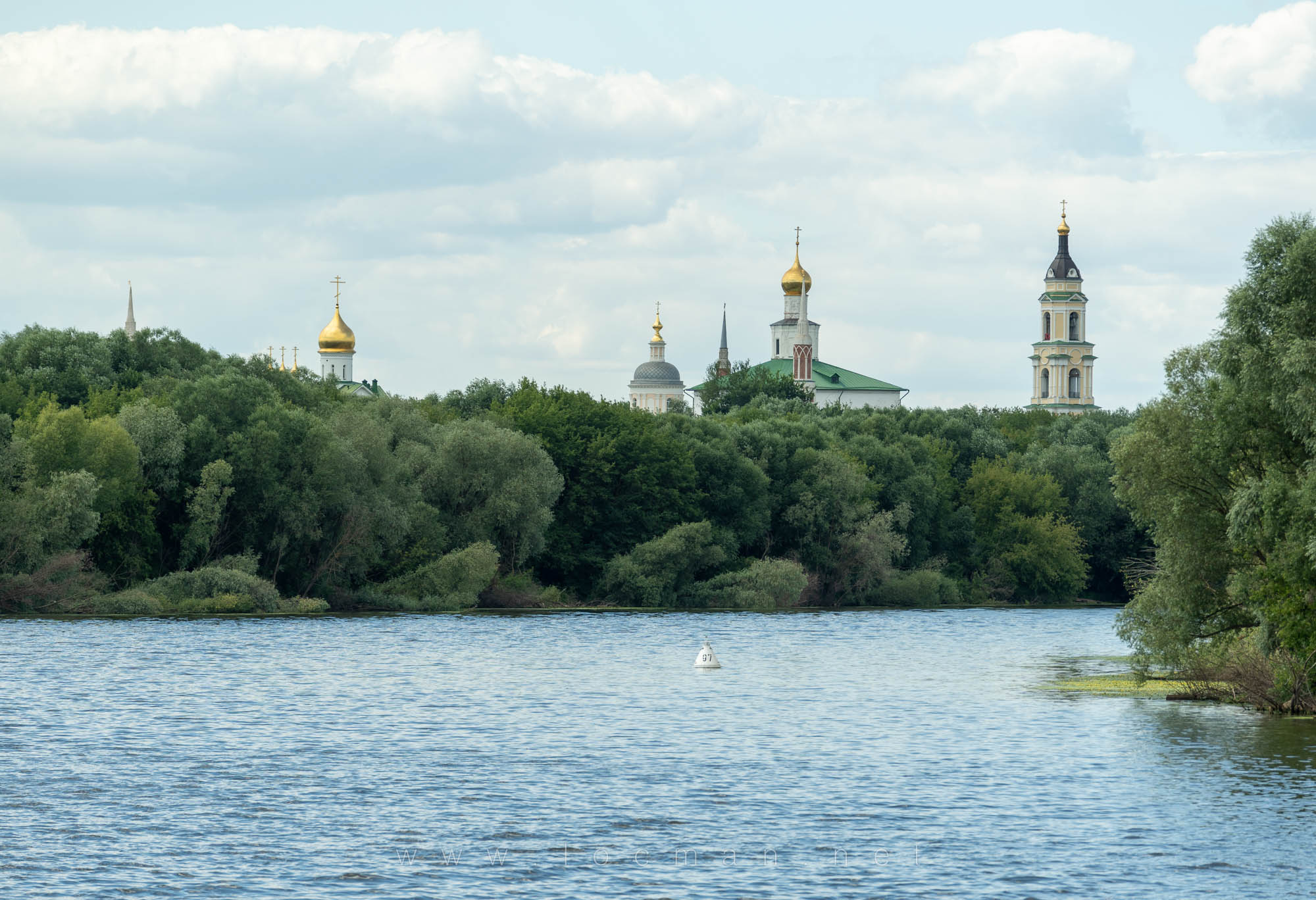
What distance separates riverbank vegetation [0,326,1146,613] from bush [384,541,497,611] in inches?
6.0

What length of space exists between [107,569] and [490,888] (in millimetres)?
61013

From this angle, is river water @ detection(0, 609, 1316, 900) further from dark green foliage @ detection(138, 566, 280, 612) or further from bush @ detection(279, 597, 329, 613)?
bush @ detection(279, 597, 329, 613)

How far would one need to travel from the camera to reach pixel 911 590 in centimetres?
11156

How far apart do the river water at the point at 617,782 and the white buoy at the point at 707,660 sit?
0.92m

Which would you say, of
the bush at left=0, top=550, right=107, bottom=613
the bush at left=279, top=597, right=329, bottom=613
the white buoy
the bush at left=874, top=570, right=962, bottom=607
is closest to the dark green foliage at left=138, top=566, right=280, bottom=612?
the bush at left=279, top=597, right=329, bottom=613

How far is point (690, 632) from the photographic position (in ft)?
271

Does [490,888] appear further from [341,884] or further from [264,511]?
[264,511]

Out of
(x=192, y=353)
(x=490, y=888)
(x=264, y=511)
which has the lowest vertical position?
(x=490, y=888)

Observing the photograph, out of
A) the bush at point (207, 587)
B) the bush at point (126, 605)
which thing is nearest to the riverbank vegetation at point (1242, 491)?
the bush at point (207, 587)

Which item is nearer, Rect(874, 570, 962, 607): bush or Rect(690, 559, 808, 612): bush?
Rect(690, 559, 808, 612): bush

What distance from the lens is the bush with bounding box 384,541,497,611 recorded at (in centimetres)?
9119

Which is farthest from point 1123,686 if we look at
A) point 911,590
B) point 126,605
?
point 911,590

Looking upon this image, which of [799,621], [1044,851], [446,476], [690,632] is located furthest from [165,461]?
[1044,851]

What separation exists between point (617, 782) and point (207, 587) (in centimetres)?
5071
